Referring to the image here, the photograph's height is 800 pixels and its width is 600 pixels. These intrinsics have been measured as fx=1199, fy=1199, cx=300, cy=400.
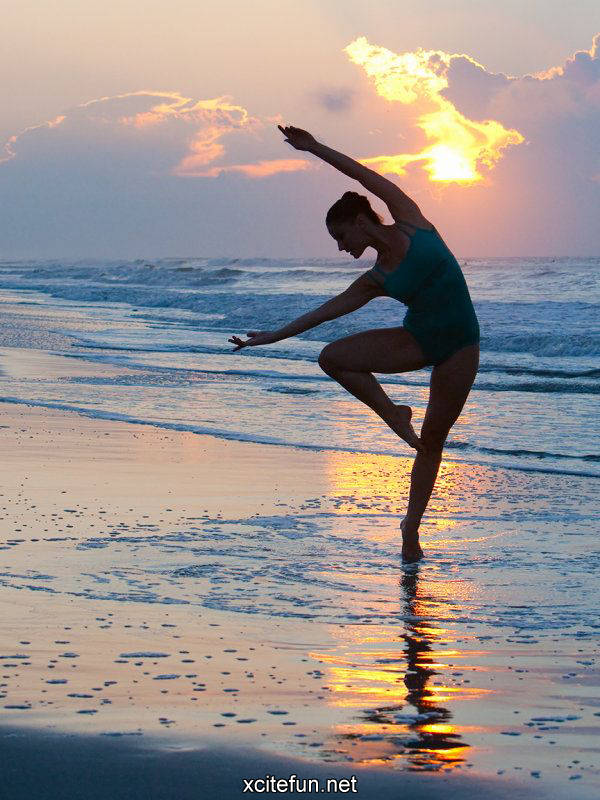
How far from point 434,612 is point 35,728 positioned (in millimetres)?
1901

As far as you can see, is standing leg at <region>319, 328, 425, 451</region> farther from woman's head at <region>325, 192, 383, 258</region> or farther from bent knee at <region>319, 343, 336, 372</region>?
woman's head at <region>325, 192, 383, 258</region>

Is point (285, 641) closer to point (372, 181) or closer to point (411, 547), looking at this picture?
point (411, 547)

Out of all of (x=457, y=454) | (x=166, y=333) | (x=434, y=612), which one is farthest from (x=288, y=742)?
(x=166, y=333)

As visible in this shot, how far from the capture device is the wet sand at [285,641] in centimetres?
297

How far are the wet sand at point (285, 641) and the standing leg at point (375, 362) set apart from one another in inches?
27.3

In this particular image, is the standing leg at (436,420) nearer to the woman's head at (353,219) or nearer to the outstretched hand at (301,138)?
the woman's head at (353,219)

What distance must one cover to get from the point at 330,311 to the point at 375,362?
319 millimetres

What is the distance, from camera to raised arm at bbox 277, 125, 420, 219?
510 cm

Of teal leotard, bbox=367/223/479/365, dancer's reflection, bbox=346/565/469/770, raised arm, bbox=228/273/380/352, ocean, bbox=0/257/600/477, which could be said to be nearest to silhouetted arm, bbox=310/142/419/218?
teal leotard, bbox=367/223/479/365

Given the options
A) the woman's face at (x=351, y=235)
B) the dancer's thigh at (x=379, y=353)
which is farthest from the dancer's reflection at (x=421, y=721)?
the woman's face at (x=351, y=235)

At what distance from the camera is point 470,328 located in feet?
18.0

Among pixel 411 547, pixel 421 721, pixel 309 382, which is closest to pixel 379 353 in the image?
pixel 411 547

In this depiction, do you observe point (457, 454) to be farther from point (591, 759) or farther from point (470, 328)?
point (591, 759)

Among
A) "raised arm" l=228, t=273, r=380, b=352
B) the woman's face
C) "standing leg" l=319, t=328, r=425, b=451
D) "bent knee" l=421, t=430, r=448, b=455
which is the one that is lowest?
"bent knee" l=421, t=430, r=448, b=455
